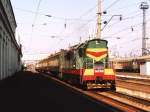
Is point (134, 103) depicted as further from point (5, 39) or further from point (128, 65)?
point (128, 65)

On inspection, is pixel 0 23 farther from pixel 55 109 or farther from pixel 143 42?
pixel 143 42

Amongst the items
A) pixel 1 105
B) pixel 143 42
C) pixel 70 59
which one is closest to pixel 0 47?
pixel 70 59

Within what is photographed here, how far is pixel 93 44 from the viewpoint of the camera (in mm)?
25328

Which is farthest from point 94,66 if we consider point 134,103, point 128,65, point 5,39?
point 128,65

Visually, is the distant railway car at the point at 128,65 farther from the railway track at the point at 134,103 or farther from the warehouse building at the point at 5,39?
the railway track at the point at 134,103

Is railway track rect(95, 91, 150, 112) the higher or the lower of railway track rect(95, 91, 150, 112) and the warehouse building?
the lower

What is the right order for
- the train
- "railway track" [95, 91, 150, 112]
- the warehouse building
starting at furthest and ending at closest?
the warehouse building < the train < "railway track" [95, 91, 150, 112]

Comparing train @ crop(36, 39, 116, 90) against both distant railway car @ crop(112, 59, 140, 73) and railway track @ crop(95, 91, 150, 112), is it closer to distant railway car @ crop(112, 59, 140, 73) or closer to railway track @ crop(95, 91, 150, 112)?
railway track @ crop(95, 91, 150, 112)

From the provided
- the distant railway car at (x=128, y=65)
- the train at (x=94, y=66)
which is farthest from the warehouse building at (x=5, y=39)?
the distant railway car at (x=128, y=65)

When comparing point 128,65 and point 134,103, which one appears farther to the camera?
point 128,65

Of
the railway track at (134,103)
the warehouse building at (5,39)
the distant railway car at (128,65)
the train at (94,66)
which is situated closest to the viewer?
the railway track at (134,103)

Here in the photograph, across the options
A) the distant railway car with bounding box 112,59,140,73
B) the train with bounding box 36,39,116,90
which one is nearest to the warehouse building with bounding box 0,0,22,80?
the train with bounding box 36,39,116,90

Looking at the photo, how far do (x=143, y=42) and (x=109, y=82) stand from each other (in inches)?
2442

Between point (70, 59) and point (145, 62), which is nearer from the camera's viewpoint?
point (70, 59)
